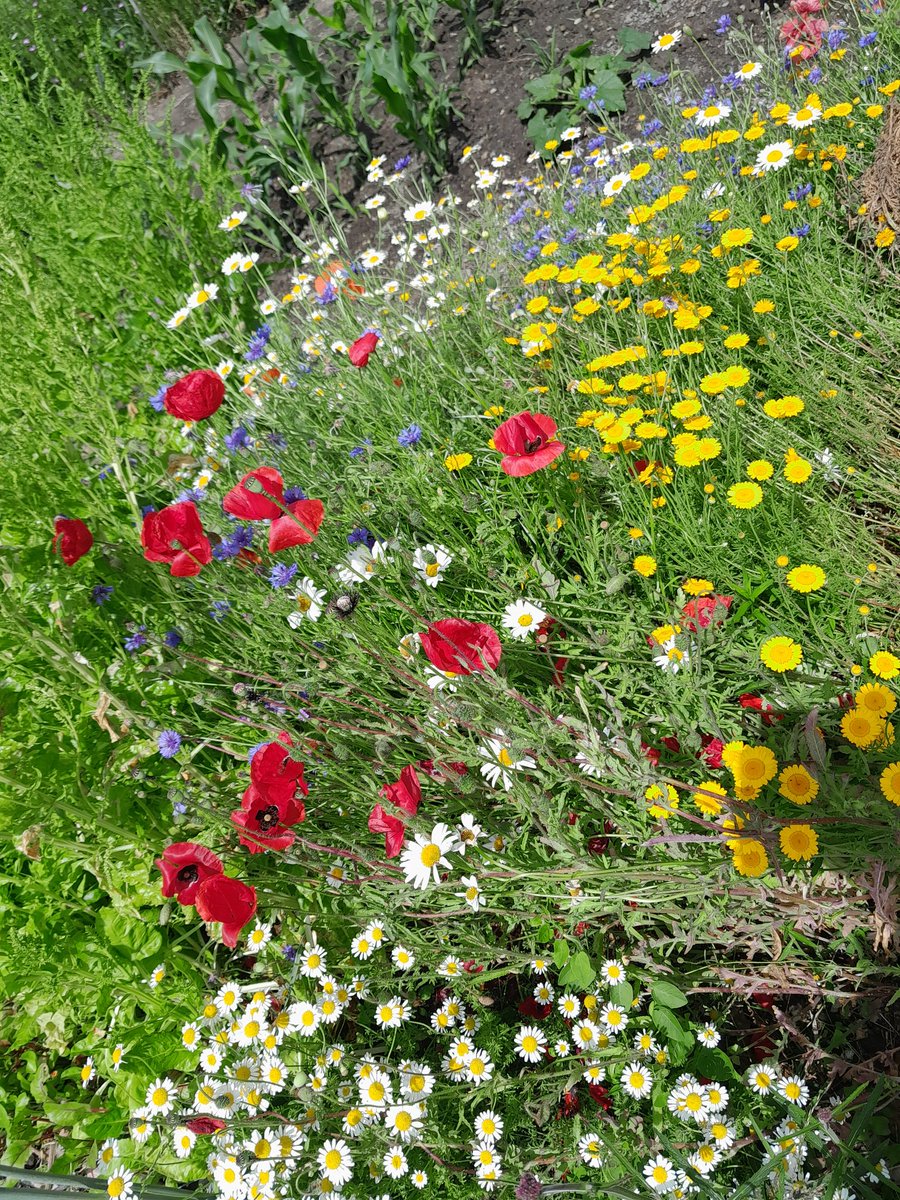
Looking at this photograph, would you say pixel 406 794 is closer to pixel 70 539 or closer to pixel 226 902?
pixel 226 902

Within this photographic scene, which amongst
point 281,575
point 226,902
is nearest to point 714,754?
point 226,902

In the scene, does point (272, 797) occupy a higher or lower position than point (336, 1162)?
higher

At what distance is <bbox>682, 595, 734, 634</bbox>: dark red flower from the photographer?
5.38ft

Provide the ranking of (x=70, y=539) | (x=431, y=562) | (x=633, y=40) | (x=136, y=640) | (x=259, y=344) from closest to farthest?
(x=70, y=539) → (x=431, y=562) → (x=136, y=640) → (x=259, y=344) → (x=633, y=40)

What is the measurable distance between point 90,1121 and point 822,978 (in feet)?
5.23

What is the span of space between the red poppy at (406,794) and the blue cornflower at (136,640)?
97 centimetres

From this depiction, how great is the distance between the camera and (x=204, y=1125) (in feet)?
5.17

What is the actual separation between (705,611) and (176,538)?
107 cm

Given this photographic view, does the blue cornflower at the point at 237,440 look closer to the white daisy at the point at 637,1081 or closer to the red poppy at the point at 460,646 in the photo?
the red poppy at the point at 460,646

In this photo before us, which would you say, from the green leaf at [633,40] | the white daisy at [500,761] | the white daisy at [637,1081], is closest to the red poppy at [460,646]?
the white daisy at [500,761]

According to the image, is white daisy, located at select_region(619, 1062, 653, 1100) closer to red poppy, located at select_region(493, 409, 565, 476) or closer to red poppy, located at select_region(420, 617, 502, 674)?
red poppy, located at select_region(420, 617, 502, 674)

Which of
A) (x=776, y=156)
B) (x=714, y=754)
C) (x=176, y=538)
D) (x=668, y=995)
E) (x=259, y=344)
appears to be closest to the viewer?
(x=668, y=995)

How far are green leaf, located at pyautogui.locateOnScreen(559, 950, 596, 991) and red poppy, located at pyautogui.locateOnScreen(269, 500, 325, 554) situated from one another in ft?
3.05

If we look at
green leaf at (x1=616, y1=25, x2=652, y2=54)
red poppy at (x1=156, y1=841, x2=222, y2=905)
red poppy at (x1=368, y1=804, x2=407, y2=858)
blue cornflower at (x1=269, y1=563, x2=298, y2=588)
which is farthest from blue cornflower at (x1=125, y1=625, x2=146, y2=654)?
green leaf at (x1=616, y1=25, x2=652, y2=54)
